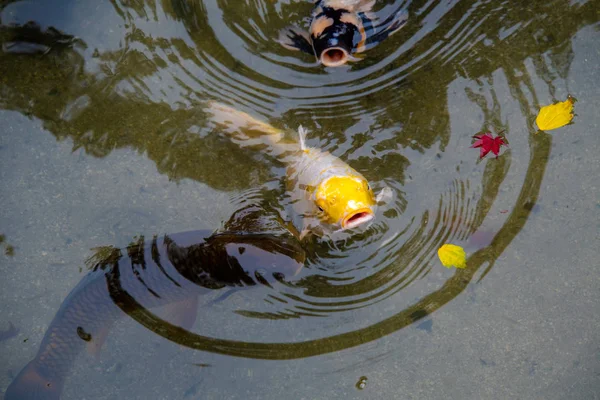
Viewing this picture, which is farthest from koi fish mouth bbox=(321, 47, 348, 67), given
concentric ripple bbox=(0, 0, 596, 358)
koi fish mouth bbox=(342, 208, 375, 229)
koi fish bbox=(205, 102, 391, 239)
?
koi fish mouth bbox=(342, 208, 375, 229)

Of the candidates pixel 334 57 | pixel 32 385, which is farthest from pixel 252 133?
pixel 32 385

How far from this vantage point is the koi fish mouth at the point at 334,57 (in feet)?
12.7

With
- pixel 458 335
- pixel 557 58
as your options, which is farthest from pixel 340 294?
pixel 557 58

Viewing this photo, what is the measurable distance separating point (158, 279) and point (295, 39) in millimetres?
1952

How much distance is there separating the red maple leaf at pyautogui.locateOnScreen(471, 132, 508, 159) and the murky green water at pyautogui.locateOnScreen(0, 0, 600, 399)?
0.19ft

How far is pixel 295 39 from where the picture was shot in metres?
4.13

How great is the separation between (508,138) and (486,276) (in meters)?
0.94

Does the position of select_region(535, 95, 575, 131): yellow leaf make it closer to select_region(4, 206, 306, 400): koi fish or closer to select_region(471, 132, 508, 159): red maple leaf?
select_region(471, 132, 508, 159): red maple leaf

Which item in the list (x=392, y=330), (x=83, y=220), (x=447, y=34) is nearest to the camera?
(x=392, y=330)

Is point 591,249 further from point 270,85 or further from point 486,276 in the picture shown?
point 270,85

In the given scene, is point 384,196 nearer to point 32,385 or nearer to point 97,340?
point 97,340

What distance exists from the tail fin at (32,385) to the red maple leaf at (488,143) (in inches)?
119

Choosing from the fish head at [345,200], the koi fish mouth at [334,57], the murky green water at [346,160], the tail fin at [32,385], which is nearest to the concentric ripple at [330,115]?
the murky green water at [346,160]

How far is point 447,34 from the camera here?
407cm
